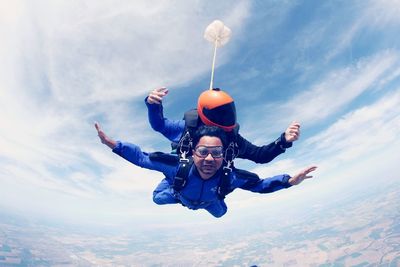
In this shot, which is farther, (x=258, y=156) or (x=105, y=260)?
(x=105, y=260)

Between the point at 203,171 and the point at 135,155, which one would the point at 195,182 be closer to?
the point at 203,171

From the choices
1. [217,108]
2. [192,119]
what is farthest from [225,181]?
[217,108]

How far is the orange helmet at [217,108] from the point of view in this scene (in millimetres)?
3459

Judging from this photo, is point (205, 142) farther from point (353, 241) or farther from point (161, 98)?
point (353, 241)

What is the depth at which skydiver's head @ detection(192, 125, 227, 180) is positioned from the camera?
149 inches

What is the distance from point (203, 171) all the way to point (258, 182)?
116 cm

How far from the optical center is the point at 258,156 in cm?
425

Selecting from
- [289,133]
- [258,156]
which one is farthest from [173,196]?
[289,133]

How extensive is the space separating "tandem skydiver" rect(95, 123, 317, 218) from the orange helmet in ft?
0.69

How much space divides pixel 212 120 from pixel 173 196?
1.94 metres

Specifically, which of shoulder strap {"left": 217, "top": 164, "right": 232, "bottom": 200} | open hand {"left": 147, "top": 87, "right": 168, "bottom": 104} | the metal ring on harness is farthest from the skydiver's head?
open hand {"left": 147, "top": 87, "right": 168, "bottom": 104}

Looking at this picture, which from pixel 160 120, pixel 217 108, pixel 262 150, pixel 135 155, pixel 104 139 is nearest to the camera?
pixel 217 108

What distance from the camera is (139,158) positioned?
4004mm

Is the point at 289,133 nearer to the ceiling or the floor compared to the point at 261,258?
nearer to the floor
